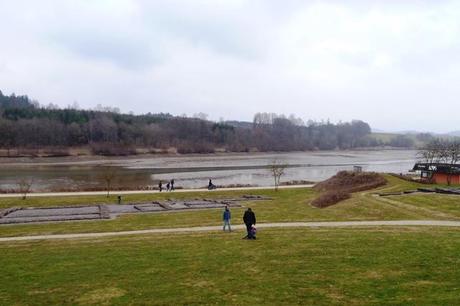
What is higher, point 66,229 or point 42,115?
point 42,115

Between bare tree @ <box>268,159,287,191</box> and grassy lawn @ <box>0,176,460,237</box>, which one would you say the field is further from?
bare tree @ <box>268,159,287,191</box>

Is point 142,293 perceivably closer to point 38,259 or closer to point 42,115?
point 38,259

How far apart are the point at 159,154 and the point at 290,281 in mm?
129468

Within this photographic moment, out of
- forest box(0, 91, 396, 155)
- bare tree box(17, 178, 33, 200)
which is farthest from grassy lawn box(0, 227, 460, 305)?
forest box(0, 91, 396, 155)

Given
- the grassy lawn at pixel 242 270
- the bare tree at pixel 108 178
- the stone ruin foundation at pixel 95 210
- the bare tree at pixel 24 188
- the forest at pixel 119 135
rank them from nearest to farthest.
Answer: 1. the grassy lawn at pixel 242 270
2. the stone ruin foundation at pixel 95 210
3. the bare tree at pixel 24 188
4. the bare tree at pixel 108 178
5. the forest at pixel 119 135

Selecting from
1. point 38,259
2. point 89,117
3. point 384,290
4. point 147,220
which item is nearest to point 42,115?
point 89,117

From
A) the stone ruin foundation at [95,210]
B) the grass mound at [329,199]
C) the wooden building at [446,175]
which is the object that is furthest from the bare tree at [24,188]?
the wooden building at [446,175]

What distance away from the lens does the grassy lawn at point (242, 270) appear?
1246 centimetres

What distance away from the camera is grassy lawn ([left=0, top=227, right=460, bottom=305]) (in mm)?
12461

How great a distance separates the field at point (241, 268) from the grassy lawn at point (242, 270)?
3 centimetres

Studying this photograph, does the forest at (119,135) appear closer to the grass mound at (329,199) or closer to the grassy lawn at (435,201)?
the grass mound at (329,199)

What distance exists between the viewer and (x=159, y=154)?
140875 millimetres

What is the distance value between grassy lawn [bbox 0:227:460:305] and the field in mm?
32

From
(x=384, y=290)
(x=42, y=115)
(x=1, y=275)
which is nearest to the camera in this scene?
(x=384, y=290)
